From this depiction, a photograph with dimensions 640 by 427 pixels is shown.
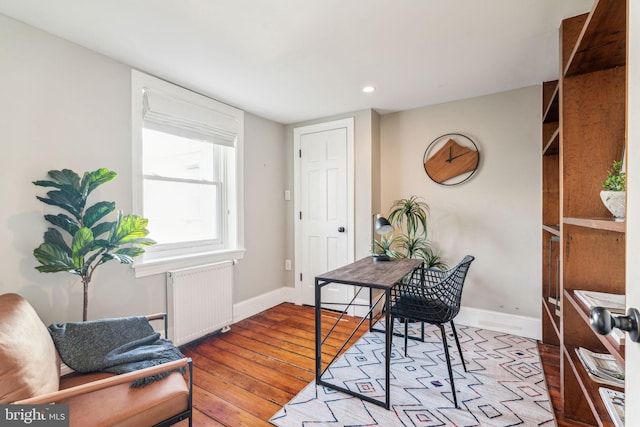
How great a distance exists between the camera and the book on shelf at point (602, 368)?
118 cm

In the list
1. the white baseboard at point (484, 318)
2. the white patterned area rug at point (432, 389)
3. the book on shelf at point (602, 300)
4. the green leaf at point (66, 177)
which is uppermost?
the green leaf at point (66, 177)

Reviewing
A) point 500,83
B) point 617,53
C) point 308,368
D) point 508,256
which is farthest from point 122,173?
point 508,256

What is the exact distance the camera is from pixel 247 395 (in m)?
1.88

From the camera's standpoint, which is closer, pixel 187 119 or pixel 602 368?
pixel 602 368

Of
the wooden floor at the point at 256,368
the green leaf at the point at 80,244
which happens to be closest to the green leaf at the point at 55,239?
the green leaf at the point at 80,244

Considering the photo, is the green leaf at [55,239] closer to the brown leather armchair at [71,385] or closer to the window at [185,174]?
the brown leather armchair at [71,385]

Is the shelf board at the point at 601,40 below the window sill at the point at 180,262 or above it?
above

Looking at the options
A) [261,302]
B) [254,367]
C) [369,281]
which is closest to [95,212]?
[254,367]

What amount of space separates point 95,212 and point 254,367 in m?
1.57

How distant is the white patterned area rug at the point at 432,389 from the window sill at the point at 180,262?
147 centimetres

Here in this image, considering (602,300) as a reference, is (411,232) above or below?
above

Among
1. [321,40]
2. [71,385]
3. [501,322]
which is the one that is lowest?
[501,322]

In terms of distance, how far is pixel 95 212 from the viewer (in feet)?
5.82

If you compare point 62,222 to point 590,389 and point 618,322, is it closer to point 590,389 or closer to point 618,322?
point 618,322
